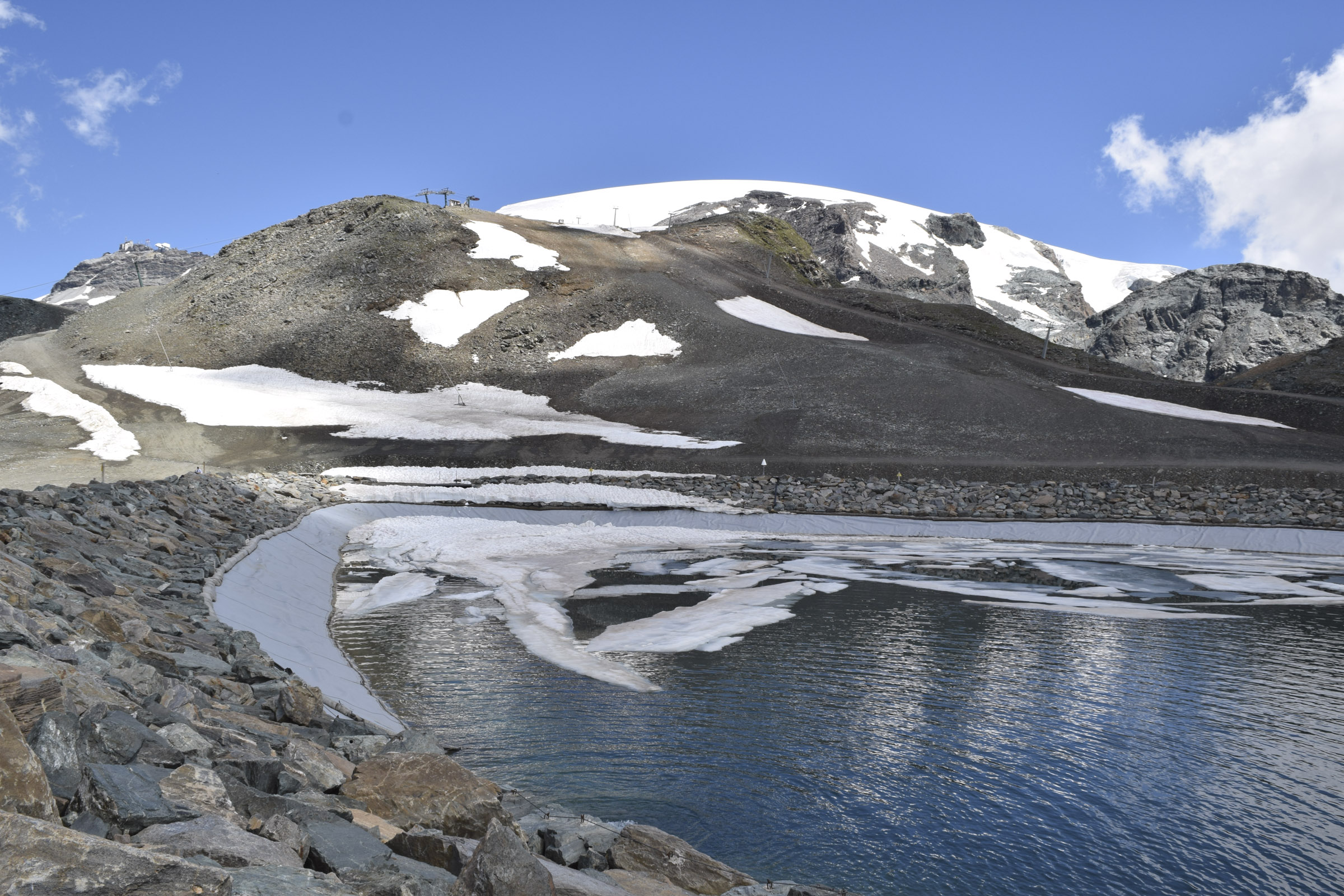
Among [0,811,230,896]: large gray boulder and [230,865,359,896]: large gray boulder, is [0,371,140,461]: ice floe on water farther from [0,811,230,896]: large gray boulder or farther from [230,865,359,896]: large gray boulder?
[0,811,230,896]: large gray boulder

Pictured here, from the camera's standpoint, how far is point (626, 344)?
63.5 metres

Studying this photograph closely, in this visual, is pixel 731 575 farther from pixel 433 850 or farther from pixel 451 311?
pixel 451 311

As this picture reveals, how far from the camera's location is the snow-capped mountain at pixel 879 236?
486 ft

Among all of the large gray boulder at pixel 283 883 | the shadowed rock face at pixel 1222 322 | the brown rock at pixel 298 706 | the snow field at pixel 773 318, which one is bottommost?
the brown rock at pixel 298 706

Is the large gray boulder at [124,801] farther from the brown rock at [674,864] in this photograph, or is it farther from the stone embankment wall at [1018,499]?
the stone embankment wall at [1018,499]

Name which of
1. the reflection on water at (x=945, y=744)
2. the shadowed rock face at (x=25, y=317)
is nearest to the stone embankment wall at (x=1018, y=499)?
the reflection on water at (x=945, y=744)

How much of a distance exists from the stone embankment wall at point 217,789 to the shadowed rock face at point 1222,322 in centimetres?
10397

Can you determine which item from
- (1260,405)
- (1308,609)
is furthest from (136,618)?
(1260,405)

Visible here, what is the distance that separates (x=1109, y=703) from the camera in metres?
13.5

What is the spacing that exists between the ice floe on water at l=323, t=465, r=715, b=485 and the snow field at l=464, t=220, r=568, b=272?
1324 inches

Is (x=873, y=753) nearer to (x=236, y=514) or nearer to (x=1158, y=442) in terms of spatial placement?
(x=236, y=514)

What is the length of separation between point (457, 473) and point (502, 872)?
3857cm

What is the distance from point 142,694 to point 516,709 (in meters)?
6.42

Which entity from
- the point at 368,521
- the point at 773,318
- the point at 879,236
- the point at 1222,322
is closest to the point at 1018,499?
the point at 368,521
